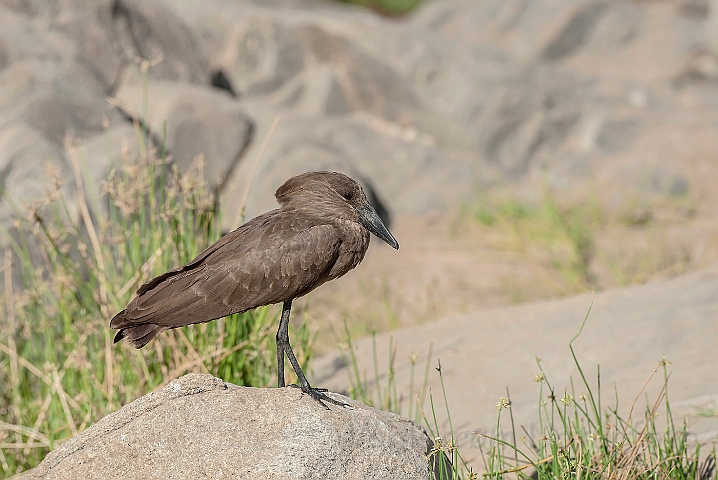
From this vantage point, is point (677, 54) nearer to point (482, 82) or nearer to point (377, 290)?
point (482, 82)

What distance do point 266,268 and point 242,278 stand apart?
0.09 meters

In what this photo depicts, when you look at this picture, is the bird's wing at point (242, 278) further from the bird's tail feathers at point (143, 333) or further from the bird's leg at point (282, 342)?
the bird's leg at point (282, 342)

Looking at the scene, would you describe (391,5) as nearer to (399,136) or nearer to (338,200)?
(399,136)

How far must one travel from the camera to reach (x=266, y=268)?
2879 millimetres

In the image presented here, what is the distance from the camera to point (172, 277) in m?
2.94

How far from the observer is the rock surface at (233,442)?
8.48 feet

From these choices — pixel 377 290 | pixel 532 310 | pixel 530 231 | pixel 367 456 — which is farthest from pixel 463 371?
pixel 530 231

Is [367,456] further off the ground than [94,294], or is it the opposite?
[94,294]

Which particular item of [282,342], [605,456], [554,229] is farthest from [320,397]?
[554,229]

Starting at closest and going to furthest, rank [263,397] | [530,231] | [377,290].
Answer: [263,397], [377,290], [530,231]

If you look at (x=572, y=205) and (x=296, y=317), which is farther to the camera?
(x=572, y=205)

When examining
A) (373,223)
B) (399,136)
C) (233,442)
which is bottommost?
(233,442)

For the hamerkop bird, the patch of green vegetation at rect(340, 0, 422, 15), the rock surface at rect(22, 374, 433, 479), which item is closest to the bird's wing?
the hamerkop bird

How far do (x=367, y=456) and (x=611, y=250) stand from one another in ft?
18.6
